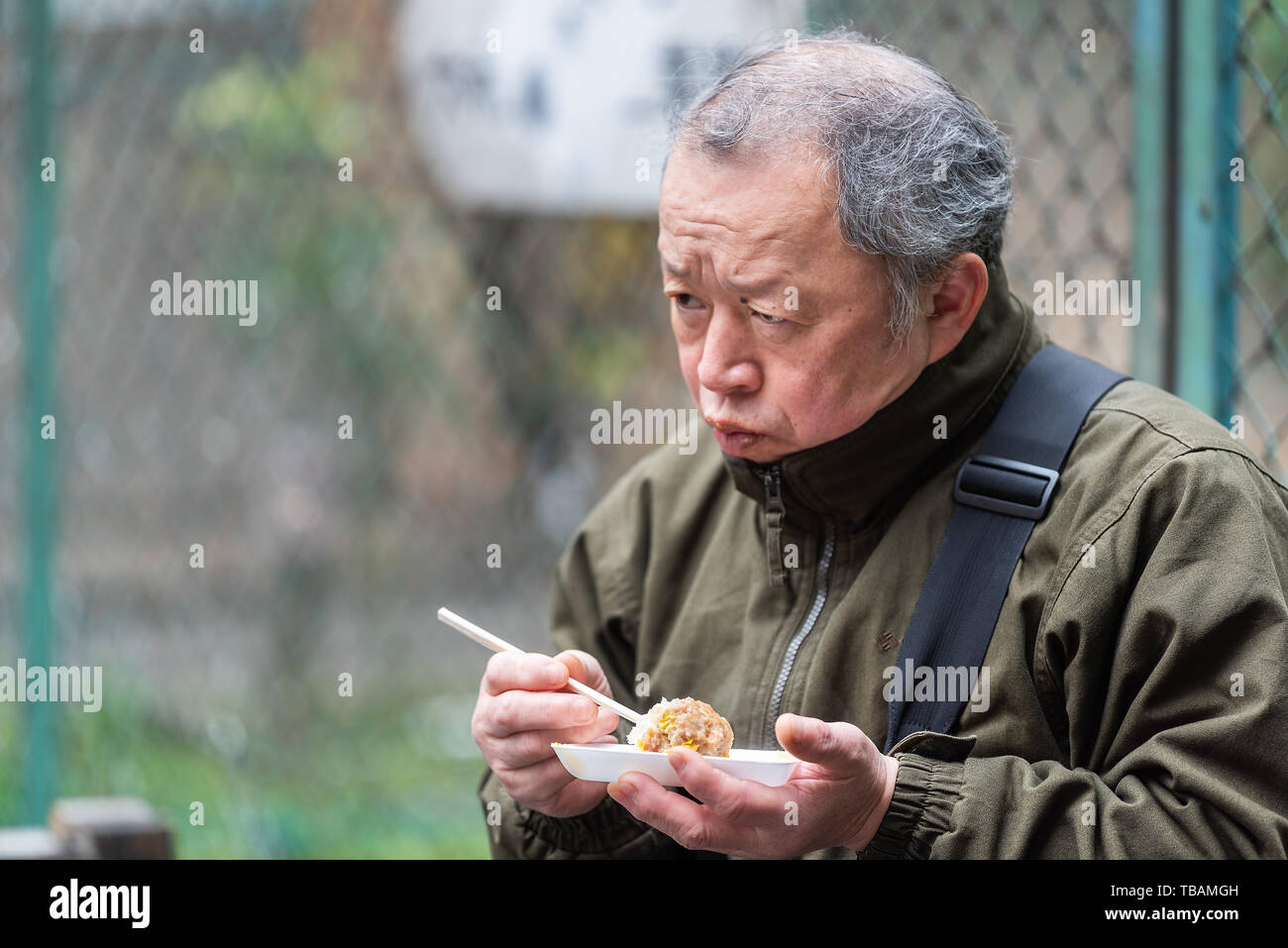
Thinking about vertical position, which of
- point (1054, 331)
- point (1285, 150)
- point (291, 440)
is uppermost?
point (1285, 150)

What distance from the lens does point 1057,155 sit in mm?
2551

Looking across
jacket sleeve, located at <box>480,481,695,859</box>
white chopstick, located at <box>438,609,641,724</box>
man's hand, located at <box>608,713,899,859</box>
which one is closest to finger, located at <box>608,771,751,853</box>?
man's hand, located at <box>608,713,899,859</box>

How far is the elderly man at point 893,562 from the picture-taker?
1.42 m

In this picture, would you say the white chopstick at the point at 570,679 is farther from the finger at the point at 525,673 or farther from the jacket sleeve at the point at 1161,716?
the jacket sleeve at the point at 1161,716

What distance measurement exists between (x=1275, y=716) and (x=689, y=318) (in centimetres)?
82

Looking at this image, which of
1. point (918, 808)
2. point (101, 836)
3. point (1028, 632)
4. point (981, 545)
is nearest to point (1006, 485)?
point (981, 545)

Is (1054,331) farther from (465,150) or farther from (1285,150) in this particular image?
(465,150)

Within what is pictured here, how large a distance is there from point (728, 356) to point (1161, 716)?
2.14 feet

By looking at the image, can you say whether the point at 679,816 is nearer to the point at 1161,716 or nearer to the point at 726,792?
the point at 726,792

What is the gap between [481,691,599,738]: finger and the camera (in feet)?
5.18

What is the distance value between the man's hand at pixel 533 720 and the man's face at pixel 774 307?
1.25 ft

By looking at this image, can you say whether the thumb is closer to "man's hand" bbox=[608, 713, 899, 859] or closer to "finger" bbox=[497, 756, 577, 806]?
"man's hand" bbox=[608, 713, 899, 859]

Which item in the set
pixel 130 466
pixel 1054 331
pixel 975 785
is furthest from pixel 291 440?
pixel 975 785

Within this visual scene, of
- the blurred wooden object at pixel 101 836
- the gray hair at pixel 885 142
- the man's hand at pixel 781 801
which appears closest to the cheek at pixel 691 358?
the gray hair at pixel 885 142
